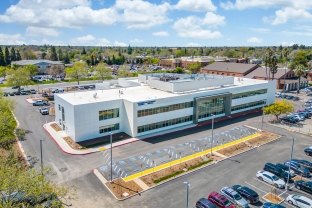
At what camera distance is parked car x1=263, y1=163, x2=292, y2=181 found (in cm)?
3991

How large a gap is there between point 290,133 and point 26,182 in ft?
175

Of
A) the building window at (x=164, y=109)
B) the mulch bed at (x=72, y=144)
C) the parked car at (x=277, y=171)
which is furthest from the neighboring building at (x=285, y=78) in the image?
the mulch bed at (x=72, y=144)

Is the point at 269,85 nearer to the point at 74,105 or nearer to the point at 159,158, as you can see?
the point at 159,158

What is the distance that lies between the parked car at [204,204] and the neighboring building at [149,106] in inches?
970

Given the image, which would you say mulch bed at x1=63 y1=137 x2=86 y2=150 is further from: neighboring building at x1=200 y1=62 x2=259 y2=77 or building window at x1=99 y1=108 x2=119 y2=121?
neighboring building at x1=200 y1=62 x2=259 y2=77

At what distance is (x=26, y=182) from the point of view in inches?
939

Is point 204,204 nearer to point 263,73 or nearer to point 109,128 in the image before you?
point 109,128

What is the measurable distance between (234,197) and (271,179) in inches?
318

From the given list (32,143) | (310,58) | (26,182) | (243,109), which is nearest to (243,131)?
(243,109)

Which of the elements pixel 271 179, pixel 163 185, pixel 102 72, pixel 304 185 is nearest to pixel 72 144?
pixel 163 185

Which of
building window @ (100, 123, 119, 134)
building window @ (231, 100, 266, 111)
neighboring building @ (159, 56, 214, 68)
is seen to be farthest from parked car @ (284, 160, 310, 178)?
neighboring building @ (159, 56, 214, 68)

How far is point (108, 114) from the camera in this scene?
5506 cm

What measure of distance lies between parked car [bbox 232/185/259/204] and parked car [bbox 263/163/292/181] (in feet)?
26.0

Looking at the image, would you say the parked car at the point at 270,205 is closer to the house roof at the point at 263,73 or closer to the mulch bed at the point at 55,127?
the mulch bed at the point at 55,127
